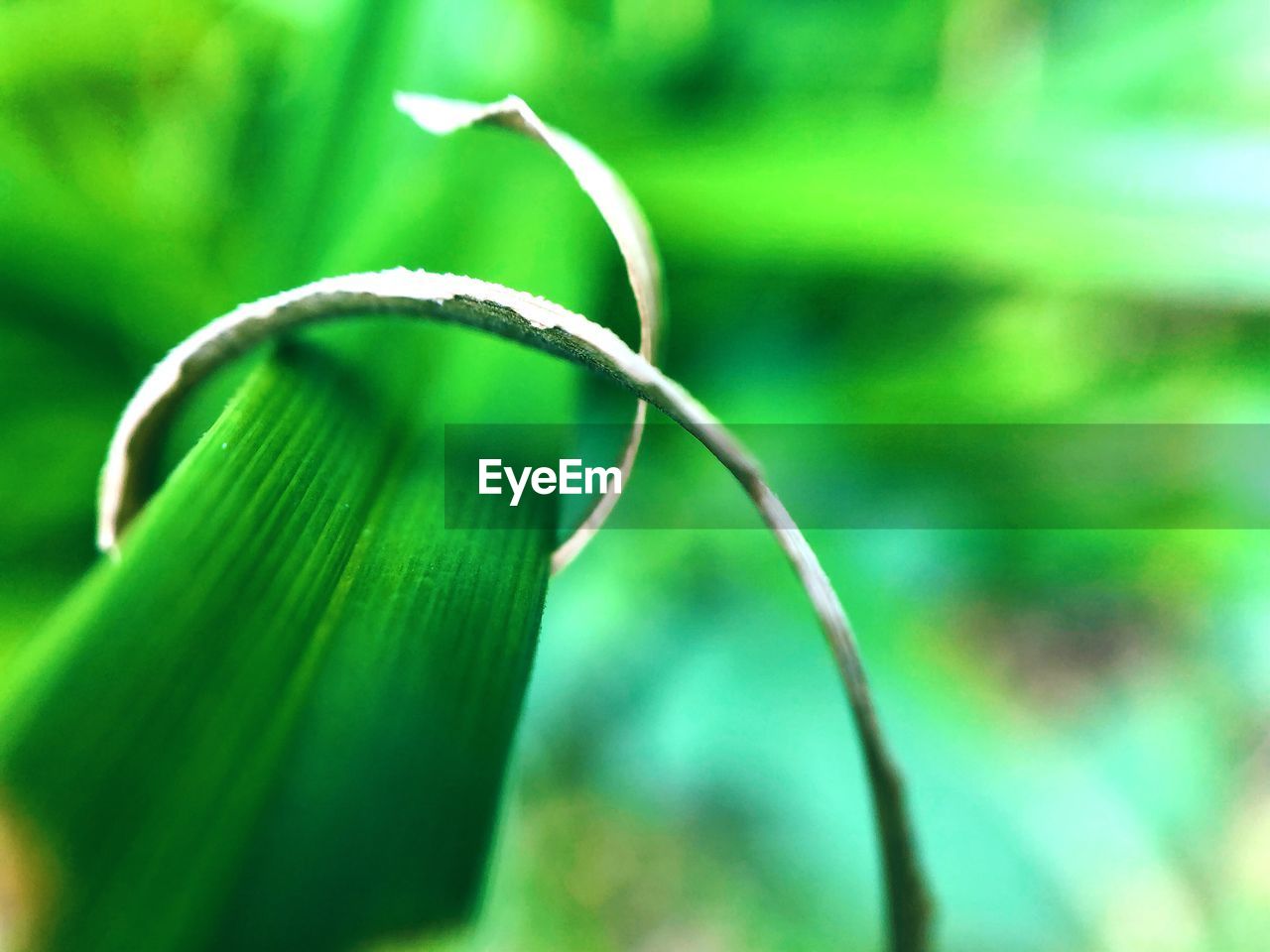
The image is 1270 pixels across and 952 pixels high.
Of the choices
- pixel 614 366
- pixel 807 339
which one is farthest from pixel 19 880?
pixel 807 339

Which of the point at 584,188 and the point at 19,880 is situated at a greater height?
the point at 584,188

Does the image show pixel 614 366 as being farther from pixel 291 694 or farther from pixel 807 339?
pixel 807 339

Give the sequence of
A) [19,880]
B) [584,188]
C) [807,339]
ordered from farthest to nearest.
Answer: [807,339] < [584,188] < [19,880]

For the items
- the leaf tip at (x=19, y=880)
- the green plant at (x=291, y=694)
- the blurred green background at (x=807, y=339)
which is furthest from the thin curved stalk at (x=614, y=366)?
the blurred green background at (x=807, y=339)

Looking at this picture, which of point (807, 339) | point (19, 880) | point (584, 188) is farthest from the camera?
point (807, 339)

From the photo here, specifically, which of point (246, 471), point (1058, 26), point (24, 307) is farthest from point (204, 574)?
point (1058, 26)

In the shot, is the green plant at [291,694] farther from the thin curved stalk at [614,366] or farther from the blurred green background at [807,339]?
the blurred green background at [807,339]

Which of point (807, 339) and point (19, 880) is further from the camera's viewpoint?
point (807, 339)
